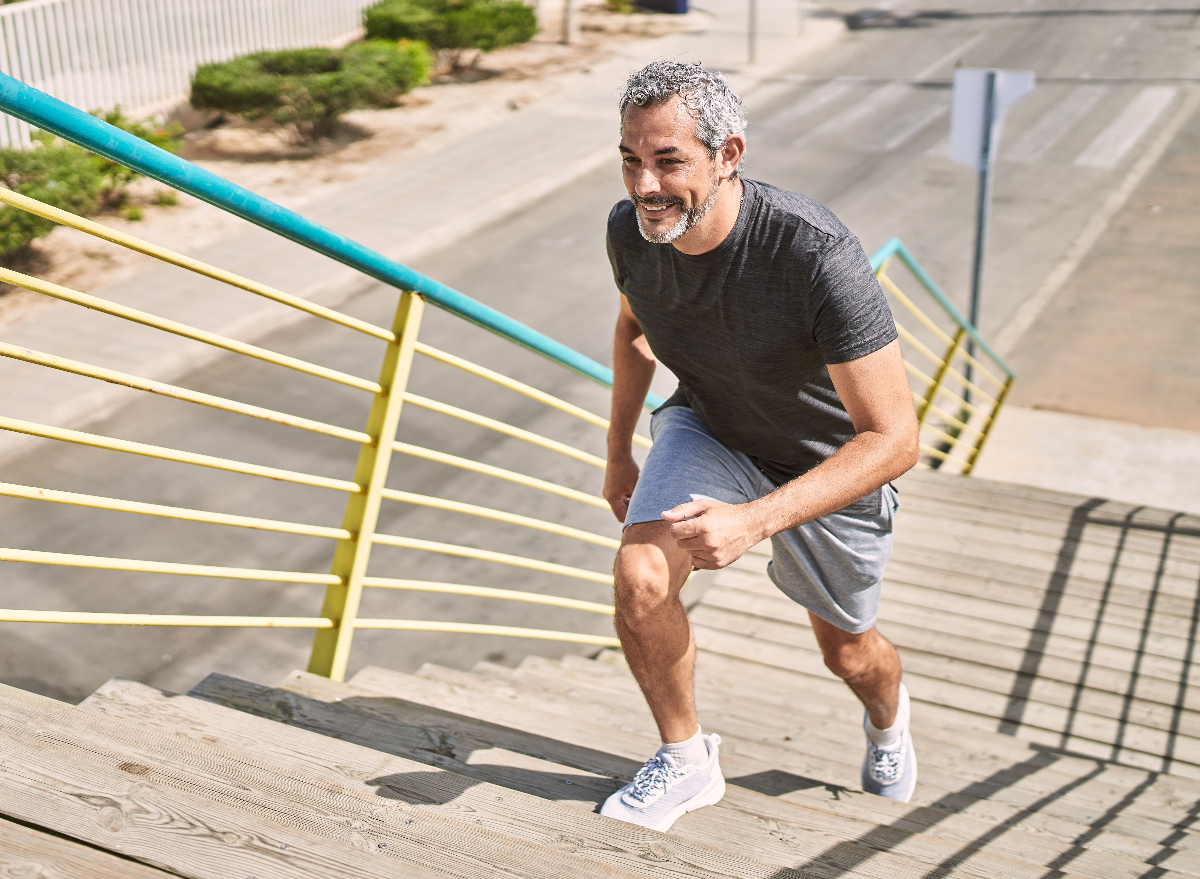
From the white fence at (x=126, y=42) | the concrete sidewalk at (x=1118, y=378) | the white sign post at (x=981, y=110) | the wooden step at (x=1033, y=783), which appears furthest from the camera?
the white fence at (x=126, y=42)

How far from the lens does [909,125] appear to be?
16.9 metres

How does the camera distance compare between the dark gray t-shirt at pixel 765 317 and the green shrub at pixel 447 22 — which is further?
the green shrub at pixel 447 22

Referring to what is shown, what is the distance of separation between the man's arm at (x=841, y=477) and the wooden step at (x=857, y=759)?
0.80 metres

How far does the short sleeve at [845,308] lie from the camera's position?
2137 millimetres

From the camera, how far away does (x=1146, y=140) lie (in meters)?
16.1

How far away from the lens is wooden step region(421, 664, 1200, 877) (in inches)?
97.3

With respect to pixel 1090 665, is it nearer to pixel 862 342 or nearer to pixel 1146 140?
pixel 862 342

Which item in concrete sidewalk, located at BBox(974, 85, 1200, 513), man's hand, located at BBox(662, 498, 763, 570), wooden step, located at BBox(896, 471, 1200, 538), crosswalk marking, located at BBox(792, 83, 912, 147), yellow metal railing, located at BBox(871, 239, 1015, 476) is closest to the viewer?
man's hand, located at BBox(662, 498, 763, 570)

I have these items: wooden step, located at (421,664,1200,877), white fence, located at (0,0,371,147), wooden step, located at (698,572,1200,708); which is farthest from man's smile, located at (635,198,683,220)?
white fence, located at (0,0,371,147)

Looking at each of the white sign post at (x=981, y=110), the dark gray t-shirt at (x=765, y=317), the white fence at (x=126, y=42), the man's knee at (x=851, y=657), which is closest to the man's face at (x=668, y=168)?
the dark gray t-shirt at (x=765, y=317)

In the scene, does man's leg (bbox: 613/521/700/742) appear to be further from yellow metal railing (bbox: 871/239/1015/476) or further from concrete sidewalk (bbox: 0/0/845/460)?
concrete sidewalk (bbox: 0/0/845/460)

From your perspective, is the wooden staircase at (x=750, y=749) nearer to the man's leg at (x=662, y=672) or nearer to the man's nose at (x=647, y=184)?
the man's leg at (x=662, y=672)

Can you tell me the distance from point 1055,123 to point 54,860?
58.8 feet

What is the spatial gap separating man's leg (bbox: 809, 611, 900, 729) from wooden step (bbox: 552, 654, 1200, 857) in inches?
12.5
